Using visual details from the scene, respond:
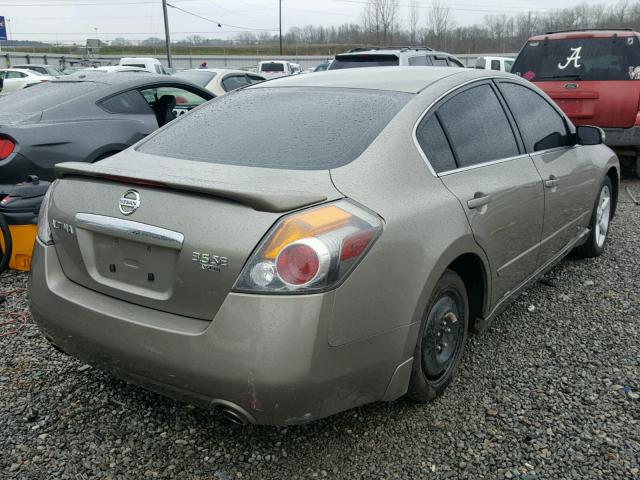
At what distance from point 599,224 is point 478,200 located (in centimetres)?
264

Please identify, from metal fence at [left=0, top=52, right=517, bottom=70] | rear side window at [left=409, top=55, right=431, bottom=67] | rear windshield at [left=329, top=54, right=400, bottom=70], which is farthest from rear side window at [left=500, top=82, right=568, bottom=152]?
metal fence at [left=0, top=52, right=517, bottom=70]

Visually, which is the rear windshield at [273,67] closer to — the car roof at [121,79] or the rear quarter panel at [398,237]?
the car roof at [121,79]

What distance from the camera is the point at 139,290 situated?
2346mm

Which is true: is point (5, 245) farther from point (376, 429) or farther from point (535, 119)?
point (535, 119)

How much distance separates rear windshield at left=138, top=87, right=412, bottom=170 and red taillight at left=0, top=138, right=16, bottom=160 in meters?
2.31

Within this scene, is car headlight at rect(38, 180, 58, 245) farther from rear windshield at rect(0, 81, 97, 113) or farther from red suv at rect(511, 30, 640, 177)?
red suv at rect(511, 30, 640, 177)

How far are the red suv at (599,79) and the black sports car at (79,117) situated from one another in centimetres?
470

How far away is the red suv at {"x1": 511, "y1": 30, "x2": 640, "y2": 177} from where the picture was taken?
7.64 meters

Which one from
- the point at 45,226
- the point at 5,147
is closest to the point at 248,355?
the point at 45,226

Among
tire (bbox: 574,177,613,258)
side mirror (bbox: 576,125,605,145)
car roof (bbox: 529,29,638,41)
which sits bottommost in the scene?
tire (bbox: 574,177,613,258)

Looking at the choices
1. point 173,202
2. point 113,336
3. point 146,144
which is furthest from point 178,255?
point 146,144

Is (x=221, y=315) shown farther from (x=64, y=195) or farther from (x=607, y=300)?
(x=607, y=300)

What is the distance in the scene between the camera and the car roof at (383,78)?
120 inches

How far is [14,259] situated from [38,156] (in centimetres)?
91
